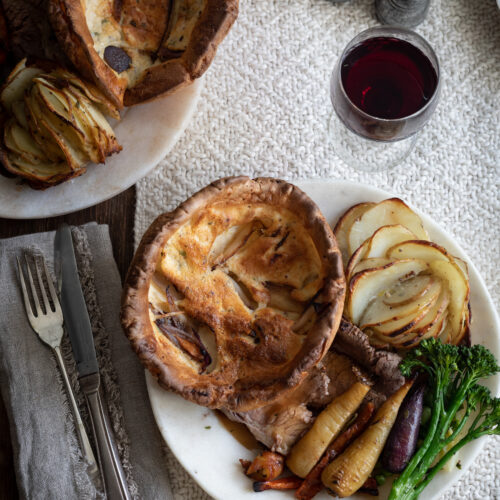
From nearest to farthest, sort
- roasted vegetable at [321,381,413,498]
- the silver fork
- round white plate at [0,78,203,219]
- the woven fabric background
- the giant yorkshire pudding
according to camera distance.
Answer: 1. roasted vegetable at [321,381,413,498]
2. the giant yorkshire pudding
3. the silver fork
4. round white plate at [0,78,203,219]
5. the woven fabric background

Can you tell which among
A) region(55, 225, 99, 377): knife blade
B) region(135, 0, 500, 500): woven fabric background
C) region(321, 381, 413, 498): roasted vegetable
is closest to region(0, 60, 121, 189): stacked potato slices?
region(55, 225, 99, 377): knife blade

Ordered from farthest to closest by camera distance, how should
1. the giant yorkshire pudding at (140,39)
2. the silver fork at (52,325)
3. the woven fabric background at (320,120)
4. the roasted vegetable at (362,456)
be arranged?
the woven fabric background at (320,120)
the silver fork at (52,325)
the giant yorkshire pudding at (140,39)
the roasted vegetable at (362,456)

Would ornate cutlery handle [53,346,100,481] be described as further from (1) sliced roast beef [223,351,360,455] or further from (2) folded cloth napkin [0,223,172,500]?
(1) sliced roast beef [223,351,360,455]

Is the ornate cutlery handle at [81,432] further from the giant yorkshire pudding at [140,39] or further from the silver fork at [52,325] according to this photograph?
the giant yorkshire pudding at [140,39]

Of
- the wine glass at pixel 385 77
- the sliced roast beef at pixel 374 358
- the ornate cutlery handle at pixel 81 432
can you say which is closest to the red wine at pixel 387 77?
the wine glass at pixel 385 77

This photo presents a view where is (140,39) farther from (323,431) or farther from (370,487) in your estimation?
(370,487)

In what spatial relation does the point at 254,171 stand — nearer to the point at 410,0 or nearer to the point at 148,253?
the point at 148,253
